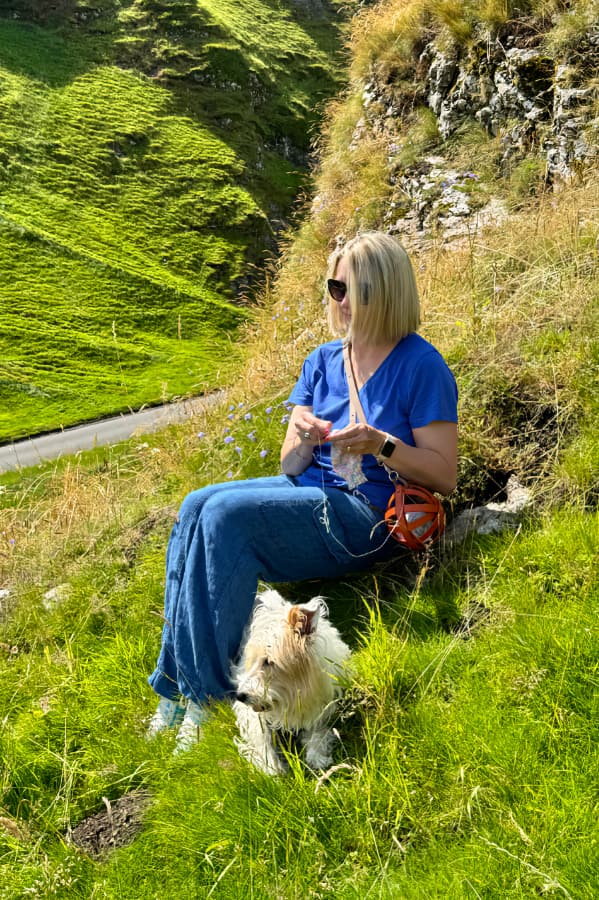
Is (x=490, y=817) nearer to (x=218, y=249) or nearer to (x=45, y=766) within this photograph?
(x=45, y=766)

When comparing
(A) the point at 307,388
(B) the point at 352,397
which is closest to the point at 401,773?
(B) the point at 352,397

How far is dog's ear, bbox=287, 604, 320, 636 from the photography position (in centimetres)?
207

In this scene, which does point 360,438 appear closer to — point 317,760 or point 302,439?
point 302,439

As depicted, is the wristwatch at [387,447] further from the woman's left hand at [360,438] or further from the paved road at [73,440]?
the paved road at [73,440]

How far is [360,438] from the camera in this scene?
94.7 inches

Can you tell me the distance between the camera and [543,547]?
2.50m

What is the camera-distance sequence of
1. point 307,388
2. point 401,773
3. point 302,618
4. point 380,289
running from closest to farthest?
point 401,773 → point 302,618 → point 380,289 → point 307,388

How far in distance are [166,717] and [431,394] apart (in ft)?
5.65

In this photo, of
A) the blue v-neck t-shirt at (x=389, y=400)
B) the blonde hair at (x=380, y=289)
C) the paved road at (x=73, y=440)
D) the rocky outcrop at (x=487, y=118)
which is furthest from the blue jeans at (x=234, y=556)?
the paved road at (x=73, y=440)

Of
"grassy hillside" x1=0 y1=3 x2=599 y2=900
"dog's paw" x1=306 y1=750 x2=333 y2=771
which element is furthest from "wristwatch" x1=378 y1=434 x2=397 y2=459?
"dog's paw" x1=306 y1=750 x2=333 y2=771

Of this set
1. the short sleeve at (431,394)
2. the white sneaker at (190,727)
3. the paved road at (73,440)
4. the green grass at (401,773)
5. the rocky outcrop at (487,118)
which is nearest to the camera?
the green grass at (401,773)

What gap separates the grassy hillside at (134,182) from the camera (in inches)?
947

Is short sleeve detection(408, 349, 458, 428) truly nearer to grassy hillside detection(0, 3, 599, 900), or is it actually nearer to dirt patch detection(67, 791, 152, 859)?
grassy hillside detection(0, 3, 599, 900)

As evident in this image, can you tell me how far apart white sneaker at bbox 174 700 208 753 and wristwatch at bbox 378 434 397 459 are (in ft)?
3.99
